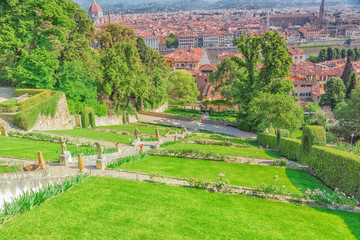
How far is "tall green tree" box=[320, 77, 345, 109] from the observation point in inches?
2194

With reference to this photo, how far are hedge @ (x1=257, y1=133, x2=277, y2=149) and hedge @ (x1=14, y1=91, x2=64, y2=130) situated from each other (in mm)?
20341

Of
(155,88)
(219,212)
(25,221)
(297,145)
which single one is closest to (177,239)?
(219,212)

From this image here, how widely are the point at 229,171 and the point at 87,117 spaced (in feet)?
58.5

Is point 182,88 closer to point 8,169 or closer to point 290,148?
point 290,148

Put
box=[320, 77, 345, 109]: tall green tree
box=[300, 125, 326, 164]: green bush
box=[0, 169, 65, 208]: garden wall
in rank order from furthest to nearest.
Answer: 1. box=[320, 77, 345, 109]: tall green tree
2. box=[300, 125, 326, 164]: green bush
3. box=[0, 169, 65, 208]: garden wall

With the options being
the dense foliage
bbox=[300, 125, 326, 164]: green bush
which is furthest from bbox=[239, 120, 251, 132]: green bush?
bbox=[300, 125, 326, 164]: green bush

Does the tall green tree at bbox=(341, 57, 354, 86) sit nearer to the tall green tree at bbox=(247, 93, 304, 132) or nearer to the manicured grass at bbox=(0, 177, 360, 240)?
the tall green tree at bbox=(247, 93, 304, 132)

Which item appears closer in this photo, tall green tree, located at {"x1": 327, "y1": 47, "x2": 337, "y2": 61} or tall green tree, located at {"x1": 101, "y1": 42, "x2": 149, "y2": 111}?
tall green tree, located at {"x1": 101, "y1": 42, "x2": 149, "y2": 111}

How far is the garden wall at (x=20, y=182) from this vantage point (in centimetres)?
860

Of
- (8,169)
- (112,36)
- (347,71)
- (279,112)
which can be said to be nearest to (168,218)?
(8,169)

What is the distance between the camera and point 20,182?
9094 mm

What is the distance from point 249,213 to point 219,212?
1099mm

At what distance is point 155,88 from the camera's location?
42812 mm

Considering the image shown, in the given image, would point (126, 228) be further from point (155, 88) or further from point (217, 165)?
point (155, 88)
